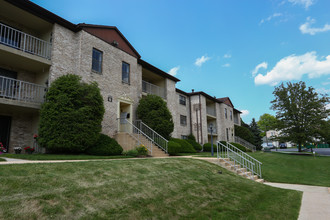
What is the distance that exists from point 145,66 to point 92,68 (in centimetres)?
633

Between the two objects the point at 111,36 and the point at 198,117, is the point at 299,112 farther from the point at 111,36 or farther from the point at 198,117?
the point at 111,36

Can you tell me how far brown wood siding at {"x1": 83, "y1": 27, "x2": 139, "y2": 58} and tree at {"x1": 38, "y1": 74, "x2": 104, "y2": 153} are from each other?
4313mm

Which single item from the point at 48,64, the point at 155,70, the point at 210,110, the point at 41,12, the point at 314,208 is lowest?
the point at 314,208

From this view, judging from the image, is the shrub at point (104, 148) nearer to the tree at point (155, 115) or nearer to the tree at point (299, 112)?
the tree at point (155, 115)

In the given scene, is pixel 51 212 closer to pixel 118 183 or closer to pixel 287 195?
pixel 118 183

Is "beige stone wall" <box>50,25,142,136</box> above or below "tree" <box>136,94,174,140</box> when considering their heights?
above

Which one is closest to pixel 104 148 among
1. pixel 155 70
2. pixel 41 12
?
pixel 41 12

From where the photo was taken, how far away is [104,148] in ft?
38.2

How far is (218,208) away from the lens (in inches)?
213

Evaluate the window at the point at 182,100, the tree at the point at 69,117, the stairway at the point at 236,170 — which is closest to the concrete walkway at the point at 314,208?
the stairway at the point at 236,170

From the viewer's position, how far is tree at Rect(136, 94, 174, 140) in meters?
16.1

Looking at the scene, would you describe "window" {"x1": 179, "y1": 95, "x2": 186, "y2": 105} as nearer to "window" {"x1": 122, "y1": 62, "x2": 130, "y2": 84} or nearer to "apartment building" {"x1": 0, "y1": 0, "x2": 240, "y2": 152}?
"apartment building" {"x1": 0, "y1": 0, "x2": 240, "y2": 152}

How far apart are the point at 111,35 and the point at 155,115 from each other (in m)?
6.62

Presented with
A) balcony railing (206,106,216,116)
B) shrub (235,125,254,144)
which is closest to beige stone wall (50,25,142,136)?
balcony railing (206,106,216,116)
